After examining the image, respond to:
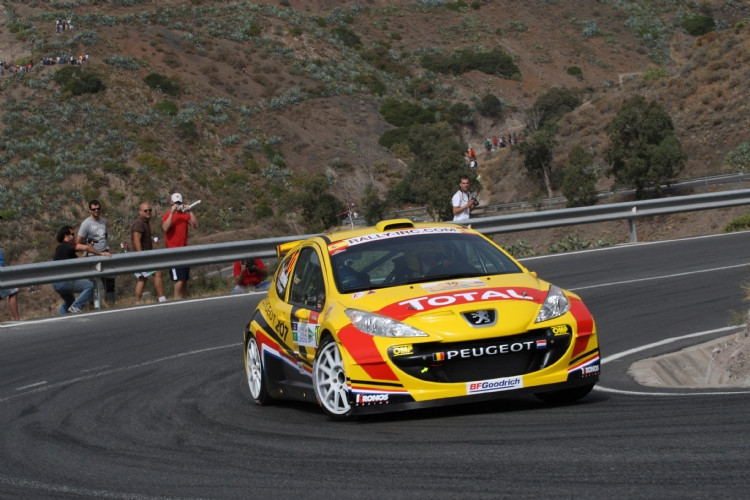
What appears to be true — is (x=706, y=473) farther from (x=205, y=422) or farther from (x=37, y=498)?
(x=205, y=422)

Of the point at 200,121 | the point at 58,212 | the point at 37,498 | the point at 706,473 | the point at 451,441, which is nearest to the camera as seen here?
the point at 706,473

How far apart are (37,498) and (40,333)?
8640mm

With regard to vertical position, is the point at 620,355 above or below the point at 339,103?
below

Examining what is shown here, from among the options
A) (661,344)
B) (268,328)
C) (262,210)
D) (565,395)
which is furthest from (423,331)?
(262,210)

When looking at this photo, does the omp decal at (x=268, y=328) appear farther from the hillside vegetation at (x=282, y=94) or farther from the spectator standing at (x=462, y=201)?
the hillside vegetation at (x=282, y=94)

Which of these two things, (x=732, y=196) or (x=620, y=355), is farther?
(x=732, y=196)

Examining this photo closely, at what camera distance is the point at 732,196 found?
23438mm

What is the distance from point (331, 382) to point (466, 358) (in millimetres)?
968

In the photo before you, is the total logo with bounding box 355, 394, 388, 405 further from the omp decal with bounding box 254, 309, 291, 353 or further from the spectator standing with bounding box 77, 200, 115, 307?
the spectator standing with bounding box 77, 200, 115, 307

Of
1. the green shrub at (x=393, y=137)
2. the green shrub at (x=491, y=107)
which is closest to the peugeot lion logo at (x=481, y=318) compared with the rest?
the green shrub at (x=393, y=137)

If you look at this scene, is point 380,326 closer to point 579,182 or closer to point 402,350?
point 402,350

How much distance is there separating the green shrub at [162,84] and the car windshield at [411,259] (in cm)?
6875

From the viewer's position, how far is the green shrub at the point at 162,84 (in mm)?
75125

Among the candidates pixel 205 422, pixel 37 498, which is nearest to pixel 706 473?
pixel 37 498
